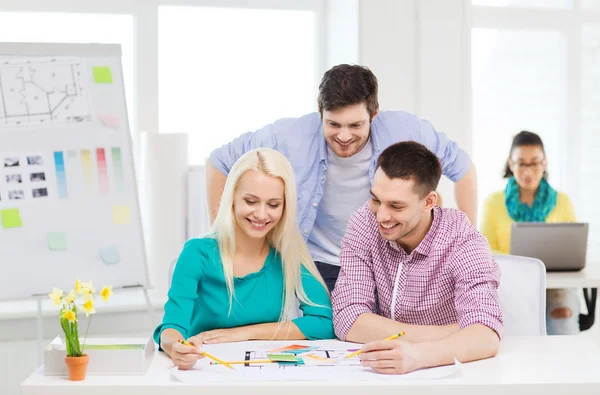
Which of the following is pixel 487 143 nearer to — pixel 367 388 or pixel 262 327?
pixel 262 327

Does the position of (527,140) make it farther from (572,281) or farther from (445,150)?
(445,150)

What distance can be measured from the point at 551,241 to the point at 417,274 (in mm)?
1731

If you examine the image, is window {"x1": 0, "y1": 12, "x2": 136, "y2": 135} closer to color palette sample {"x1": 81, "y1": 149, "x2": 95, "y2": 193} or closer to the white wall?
color palette sample {"x1": 81, "y1": 149, "x2": 95, "y2": 193}

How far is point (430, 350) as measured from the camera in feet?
5.93

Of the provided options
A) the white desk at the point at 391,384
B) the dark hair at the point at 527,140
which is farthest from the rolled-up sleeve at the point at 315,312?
the dark hair at the point at 527,140

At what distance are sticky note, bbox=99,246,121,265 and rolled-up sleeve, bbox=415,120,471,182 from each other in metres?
1.39

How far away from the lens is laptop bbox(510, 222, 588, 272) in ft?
12.0

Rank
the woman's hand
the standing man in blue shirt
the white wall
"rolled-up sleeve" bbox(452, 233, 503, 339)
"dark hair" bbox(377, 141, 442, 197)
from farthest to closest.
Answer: the white wall < the standing man in blue shirt < "dark hair" bbox(377, 141, 442, 197) < "rolled-up sleeve" bbox(452, 233, 503, 339) < the woman's hand

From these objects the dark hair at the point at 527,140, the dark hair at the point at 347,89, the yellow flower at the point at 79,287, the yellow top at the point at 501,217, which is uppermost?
the dark hair at the point at 347,89

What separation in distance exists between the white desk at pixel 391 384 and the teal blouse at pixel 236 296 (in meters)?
0.32

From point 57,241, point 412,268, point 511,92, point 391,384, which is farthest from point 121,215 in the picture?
point 511,92

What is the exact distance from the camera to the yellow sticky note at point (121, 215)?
11.2ft

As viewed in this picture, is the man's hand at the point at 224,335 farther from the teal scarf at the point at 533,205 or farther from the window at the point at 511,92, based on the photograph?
the window at the point at 511,92

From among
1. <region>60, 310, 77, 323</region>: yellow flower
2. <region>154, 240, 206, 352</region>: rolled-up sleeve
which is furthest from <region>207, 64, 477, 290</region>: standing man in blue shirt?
<region>60, 310, 77, 323</region>: yellow flower
